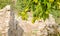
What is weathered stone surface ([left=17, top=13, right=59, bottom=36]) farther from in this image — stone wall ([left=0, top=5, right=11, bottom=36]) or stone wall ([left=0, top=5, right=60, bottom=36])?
stone wall ([left=0, top=5, right=11, bottom=36])

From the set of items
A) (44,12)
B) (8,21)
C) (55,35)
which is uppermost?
(44,12)

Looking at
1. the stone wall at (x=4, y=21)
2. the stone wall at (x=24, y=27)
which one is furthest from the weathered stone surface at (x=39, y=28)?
the stone wall at (x=4, y=21)

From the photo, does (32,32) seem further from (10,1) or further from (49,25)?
(10,1)

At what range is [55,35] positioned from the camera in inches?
192

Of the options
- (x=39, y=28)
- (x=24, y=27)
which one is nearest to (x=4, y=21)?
(x=24, y=27)

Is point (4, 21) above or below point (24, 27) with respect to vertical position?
above

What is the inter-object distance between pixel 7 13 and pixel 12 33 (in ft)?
1.84

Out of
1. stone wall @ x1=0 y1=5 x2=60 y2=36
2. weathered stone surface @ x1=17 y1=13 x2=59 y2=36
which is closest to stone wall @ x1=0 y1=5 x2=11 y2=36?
stone wall @ x1=0 y1=5 x2=60 y2=36

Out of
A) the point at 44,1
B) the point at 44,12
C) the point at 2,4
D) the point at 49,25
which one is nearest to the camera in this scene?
the point at 44,1

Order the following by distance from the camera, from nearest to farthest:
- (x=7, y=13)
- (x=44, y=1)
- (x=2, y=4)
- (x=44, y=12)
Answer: (x=44, y=1), (x=44, y=12), (x=7, y=13), (x=2, y=4)

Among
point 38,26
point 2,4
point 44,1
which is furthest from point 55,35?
point 44,1

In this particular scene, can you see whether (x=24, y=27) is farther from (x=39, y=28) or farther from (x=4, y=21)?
(x=4, y=21)

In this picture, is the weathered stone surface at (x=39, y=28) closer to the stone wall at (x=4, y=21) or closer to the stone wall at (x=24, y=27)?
the stone wall at (x=24, y=27)

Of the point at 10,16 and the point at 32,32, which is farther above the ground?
the point at 10,16
